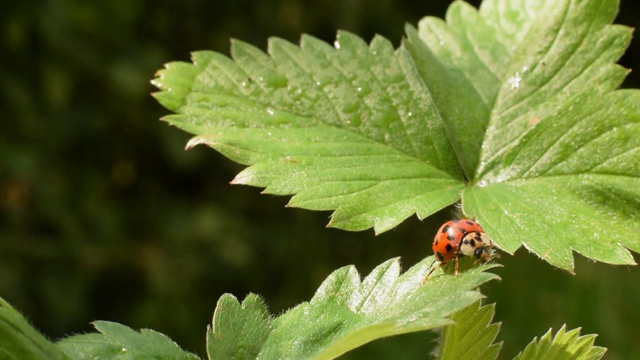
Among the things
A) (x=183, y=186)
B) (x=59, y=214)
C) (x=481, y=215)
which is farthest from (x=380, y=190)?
(x=183, y=186)

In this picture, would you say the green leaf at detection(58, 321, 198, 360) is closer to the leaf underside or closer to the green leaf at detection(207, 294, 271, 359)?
the green leaf at detection(207, 294, 271, 359)

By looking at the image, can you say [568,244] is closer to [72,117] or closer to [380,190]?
[380,190]

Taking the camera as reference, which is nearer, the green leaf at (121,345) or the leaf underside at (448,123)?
the green leaf at (121,345)

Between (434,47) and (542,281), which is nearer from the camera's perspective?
(434,47)

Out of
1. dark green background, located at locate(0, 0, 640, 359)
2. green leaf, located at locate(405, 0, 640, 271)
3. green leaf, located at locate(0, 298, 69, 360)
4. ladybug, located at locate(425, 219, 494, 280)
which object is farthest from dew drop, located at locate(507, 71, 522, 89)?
dark green background, located at locate(0, 0, 640, 359)

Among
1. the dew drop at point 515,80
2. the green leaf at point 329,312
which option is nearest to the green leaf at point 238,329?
the green leaf at point 329,312

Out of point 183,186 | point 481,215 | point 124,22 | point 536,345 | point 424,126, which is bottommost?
point 536,345

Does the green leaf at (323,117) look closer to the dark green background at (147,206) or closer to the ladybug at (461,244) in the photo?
the ladybug at (461,244)
